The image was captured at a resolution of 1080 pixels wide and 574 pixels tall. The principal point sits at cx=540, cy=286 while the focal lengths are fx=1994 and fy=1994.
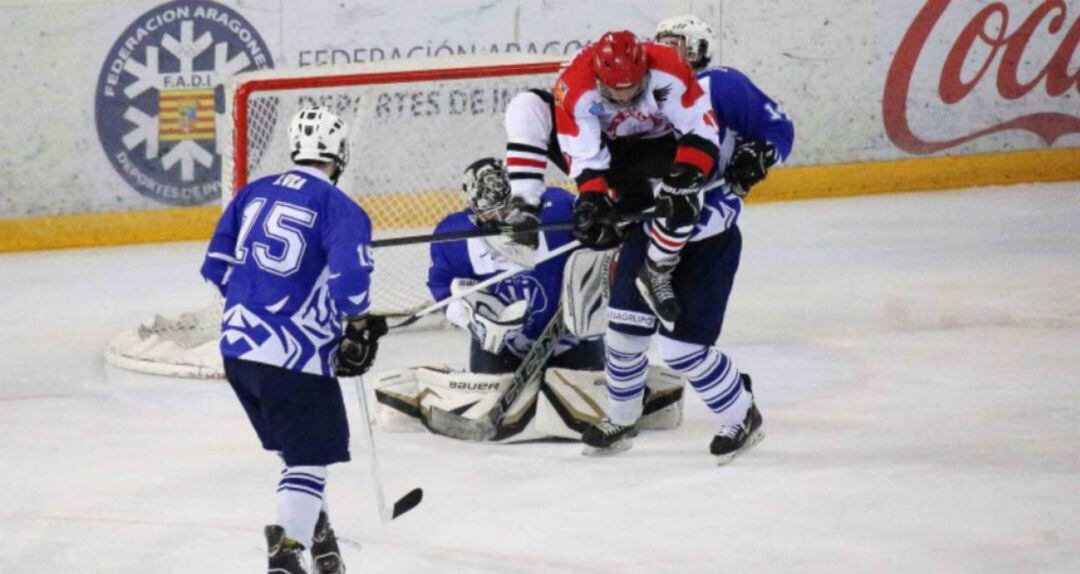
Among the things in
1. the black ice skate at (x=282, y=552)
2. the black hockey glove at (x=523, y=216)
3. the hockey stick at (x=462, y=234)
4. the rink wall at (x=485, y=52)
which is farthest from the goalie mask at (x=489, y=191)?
the rink wall at (x=485, y=52)

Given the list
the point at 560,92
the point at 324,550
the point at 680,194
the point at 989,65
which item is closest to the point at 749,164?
the point at 680,194

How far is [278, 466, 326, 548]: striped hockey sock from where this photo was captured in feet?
11.7

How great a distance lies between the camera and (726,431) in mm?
4703

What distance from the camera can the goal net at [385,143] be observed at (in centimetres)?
593

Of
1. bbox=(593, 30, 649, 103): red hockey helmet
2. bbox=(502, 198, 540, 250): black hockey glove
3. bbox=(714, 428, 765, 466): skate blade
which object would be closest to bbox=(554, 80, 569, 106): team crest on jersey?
bbox=(593, 30, 649, 103): red hockey helmet

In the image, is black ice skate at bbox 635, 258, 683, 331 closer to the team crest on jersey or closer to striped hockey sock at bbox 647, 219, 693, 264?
striped hockey sock at bbox 647, 219, 693, 264

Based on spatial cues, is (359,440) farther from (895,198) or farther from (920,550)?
(895,198)

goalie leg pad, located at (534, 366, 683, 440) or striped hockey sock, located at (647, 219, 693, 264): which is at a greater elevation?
striped hockey sock, located at (647, 219, 693, 264)

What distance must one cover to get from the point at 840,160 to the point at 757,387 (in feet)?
10.9

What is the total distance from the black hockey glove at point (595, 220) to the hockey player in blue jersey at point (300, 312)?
86 centimetres

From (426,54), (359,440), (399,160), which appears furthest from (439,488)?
(426,54)

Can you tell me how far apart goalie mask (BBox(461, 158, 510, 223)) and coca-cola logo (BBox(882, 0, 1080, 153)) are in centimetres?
406

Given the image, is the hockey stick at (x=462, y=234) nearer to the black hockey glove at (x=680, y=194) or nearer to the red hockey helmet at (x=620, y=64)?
the black hockey glove at (x=680, y=194)

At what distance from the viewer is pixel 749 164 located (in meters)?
4.45
